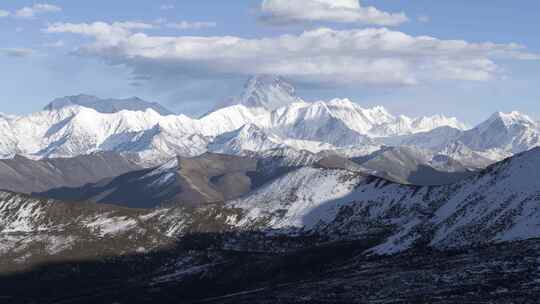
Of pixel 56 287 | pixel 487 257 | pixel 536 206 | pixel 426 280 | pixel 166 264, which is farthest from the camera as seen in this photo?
pixel 166 264

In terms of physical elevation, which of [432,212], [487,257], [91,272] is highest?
[487,257]

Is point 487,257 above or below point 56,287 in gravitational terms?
above

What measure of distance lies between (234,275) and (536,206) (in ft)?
202

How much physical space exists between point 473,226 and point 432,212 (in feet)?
141

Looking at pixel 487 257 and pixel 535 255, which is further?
pixel 487 257

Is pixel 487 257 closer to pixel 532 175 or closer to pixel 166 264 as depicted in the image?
pixel 532 175

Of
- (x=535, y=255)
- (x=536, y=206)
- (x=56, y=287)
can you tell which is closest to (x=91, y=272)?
(x=56, y=287)

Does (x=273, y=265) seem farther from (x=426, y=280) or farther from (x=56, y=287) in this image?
(x=426, y=280)

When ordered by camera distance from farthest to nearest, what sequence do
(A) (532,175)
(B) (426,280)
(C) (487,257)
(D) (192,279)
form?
(D) (192,279) < (A) (532,175) < (C) (487,257) < (B) (426,280)

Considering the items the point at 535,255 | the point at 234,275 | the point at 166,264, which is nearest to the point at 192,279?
the point at 234,275

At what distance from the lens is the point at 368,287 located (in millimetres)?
100250

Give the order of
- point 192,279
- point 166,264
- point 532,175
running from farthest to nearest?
point 166,264, point 192,279, point 532,175

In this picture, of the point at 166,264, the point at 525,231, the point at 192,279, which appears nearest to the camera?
the point at 525,231

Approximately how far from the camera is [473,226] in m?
142
